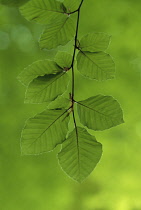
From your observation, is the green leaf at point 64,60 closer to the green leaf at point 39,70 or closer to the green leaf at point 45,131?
the green leaf at point 39,70

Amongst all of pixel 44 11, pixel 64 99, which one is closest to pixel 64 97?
pixel 64 99

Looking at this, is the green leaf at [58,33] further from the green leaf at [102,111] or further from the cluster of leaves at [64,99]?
the green leaf at [102,111]

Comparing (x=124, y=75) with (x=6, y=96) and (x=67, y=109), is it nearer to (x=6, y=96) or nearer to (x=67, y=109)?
(x=6, y=96)

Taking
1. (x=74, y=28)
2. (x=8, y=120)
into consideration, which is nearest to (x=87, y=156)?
(x=74, y=28)

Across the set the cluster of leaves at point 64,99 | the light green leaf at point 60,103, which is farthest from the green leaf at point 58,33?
the light green leaf at point 60,103

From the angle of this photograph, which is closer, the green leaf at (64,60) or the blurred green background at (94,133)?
the green leaf at (64,60)

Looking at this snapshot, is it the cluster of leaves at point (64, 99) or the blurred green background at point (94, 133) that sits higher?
the cluster of leaves at point (64, 99)

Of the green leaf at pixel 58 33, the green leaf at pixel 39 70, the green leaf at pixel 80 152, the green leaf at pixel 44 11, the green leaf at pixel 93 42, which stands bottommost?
the green leaf at pixel 80 152

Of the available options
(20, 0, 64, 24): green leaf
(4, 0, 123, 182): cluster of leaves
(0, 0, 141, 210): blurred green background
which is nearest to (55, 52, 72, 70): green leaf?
(4, 0, 123, 182): cluster of leaves

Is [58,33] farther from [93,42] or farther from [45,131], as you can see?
[45,131]
